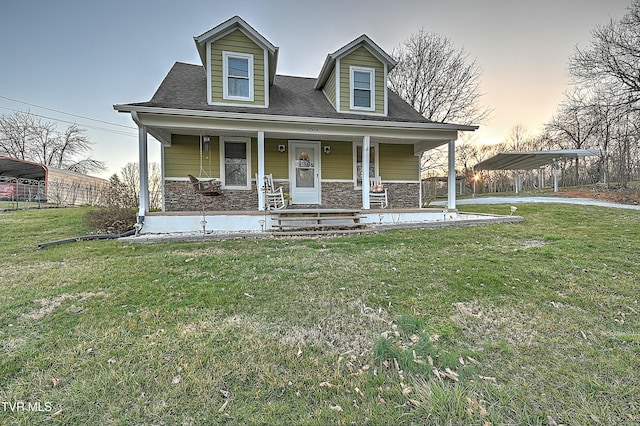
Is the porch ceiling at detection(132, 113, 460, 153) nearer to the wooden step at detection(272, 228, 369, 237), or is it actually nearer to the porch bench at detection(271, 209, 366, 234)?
the porch bench at detection(271, 209, 366, 234)

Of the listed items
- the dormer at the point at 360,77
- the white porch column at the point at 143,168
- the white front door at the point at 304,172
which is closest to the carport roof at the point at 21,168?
the white porch column at the point at 143,168

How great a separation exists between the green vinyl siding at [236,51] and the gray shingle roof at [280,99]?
0.44 metres

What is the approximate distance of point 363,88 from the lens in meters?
9.55

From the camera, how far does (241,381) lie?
1.84 metres

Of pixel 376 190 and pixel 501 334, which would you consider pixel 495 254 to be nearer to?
pixel 501 334

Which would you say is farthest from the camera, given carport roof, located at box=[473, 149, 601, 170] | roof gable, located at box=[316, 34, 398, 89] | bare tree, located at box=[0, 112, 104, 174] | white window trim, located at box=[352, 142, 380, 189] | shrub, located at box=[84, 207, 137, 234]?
bare tree, located at box=[0, 112, 104, 174]

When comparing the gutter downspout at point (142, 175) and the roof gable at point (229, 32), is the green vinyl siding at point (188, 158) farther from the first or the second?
the roof gable at point (229, 32)

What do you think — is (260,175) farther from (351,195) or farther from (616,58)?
(616,58)

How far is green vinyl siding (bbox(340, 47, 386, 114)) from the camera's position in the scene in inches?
370

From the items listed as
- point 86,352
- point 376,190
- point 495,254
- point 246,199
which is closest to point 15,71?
point 246,199

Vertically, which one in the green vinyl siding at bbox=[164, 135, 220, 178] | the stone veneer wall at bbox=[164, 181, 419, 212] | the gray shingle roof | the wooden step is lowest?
the wooden step

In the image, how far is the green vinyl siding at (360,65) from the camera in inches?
370

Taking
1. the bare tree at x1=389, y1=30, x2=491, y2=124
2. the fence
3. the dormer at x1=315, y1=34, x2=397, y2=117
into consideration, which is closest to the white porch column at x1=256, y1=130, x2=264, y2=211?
the dormer at x1=315, y1=34, x2=397, y2=117

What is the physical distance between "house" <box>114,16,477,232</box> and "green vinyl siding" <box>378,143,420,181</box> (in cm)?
4
